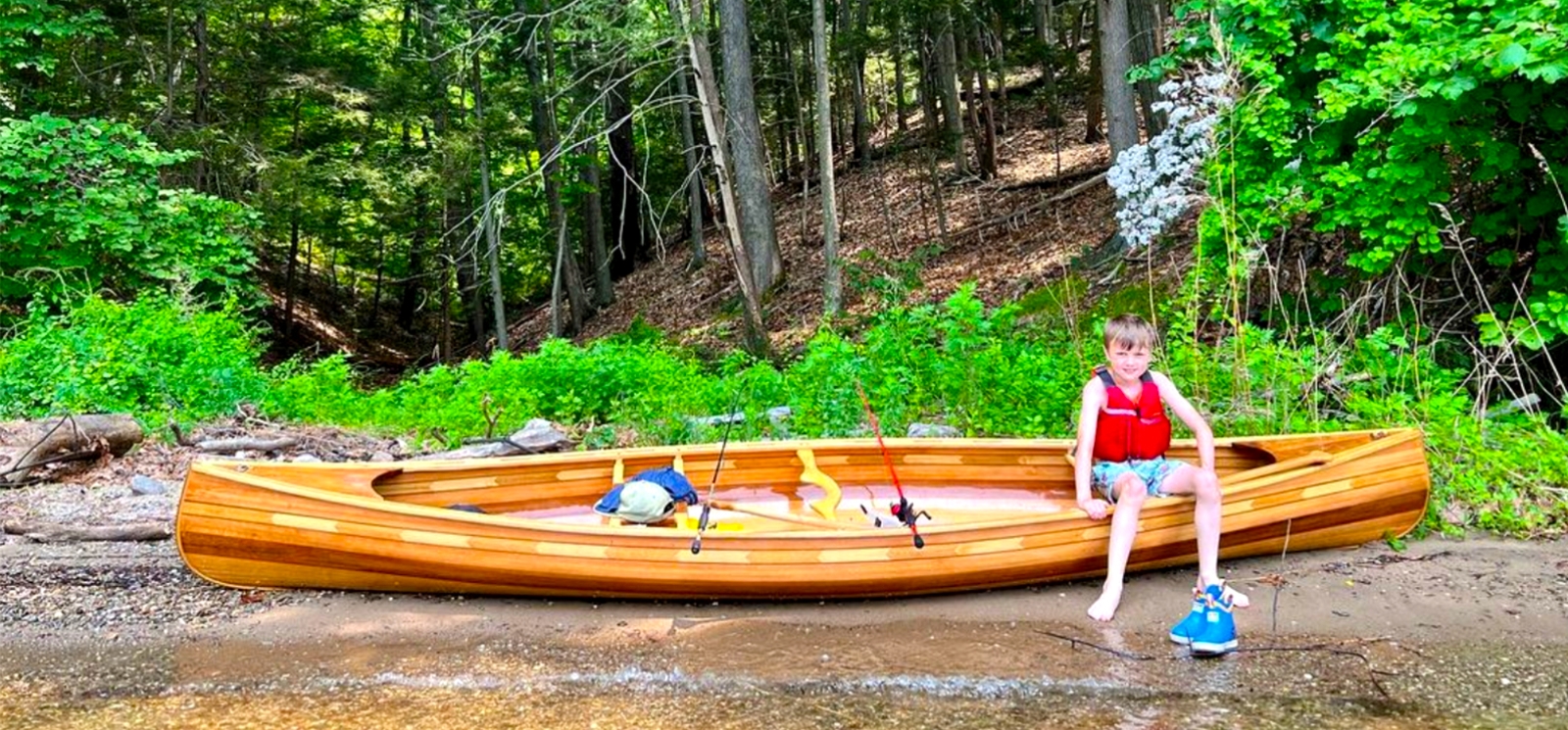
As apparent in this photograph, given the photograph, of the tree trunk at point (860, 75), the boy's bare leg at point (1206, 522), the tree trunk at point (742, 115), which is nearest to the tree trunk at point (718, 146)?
the tree trunk at point (742, 115)

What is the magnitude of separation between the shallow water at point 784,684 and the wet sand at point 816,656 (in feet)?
0.04

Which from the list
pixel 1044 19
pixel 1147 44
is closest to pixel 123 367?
pixel 1147 44

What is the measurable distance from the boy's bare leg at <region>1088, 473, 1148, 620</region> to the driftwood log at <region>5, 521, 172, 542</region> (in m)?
4.85

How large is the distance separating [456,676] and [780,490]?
2.20 meters

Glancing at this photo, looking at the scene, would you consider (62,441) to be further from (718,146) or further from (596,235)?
(596,235)

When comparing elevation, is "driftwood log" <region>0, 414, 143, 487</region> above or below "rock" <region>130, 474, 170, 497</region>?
above

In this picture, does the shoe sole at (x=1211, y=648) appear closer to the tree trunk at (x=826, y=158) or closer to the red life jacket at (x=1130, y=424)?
the red life jacket at (x=1130, y=424)

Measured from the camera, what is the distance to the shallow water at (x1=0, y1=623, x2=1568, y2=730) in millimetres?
3598

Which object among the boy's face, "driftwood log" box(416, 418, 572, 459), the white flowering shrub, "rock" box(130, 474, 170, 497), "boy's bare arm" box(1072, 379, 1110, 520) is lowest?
"driftwood log" box(416, 418, 572, 459)

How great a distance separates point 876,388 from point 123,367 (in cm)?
613

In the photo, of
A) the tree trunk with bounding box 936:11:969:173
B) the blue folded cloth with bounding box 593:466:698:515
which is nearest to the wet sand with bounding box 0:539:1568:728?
the blue folded cloth with bounding box 593:466:698:515

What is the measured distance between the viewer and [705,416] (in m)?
8.00

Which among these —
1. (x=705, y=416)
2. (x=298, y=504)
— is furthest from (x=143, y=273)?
(x=298, y=504)

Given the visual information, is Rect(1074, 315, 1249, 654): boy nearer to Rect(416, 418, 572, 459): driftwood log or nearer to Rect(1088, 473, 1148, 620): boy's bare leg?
Rect(1088, 473, 1148, 620): boy's bare leg
